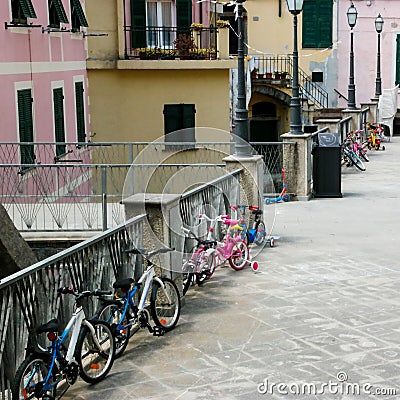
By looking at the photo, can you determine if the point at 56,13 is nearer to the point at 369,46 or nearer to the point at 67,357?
the point at 67,357

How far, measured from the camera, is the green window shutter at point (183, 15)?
2486 cm

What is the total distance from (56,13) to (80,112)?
3.86m

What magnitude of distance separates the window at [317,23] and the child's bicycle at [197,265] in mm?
29043

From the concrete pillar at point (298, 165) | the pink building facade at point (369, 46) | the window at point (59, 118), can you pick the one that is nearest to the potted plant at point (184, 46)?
the window at point (59, 118)

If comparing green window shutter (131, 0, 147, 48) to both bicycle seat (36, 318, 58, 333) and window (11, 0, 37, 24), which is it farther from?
bicycle seat (36, 318, 58, 333)

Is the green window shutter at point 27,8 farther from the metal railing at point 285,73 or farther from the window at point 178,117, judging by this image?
the metal railing at point 285,73

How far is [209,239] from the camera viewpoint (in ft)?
35.7

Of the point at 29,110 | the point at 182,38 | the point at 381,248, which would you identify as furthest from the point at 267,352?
the point at 182,38

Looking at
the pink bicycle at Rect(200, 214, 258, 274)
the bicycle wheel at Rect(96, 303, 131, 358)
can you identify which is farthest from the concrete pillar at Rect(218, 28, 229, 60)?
the bicycle wheel at Rect(96, 303, 131, 358)

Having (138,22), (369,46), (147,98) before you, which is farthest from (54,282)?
(369,46)

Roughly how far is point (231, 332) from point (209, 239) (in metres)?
2.30

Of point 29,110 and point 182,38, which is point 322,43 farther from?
point 29,110

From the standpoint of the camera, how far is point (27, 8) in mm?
17297

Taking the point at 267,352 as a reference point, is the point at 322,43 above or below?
above
